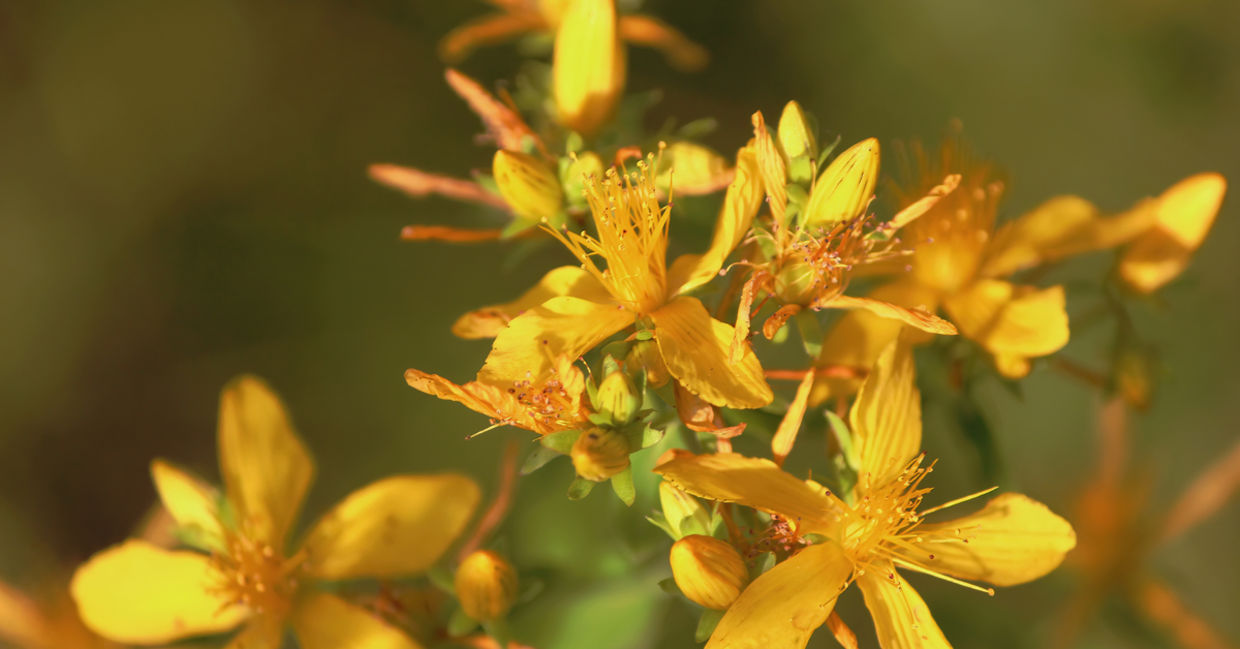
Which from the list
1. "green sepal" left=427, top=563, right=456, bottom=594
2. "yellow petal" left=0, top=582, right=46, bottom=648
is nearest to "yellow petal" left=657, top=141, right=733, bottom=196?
"green sepal" left=427, top=563, right=456, bottom=594

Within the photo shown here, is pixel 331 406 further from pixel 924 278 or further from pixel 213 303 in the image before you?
pixel 924 278

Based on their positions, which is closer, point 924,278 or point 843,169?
point 843,169

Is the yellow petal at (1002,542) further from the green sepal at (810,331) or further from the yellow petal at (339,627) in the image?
the yellow petal at (339,627)

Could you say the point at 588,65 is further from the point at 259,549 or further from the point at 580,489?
the point at 259,549

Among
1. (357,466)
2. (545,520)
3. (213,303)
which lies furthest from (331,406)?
(545,520)

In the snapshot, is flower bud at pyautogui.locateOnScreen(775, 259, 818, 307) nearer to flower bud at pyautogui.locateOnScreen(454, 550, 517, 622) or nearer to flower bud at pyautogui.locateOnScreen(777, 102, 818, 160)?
flower bud at pyautogui.locateOnScreen(777, 102, 818, 160)

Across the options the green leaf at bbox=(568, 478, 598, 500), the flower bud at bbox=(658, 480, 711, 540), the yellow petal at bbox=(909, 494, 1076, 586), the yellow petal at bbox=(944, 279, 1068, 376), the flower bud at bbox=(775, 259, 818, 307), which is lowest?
the yellow petal at bbox=(909, 494, 1076, 586)

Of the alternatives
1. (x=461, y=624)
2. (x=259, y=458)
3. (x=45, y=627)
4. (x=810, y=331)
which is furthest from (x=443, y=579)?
(x=45, y=627)
